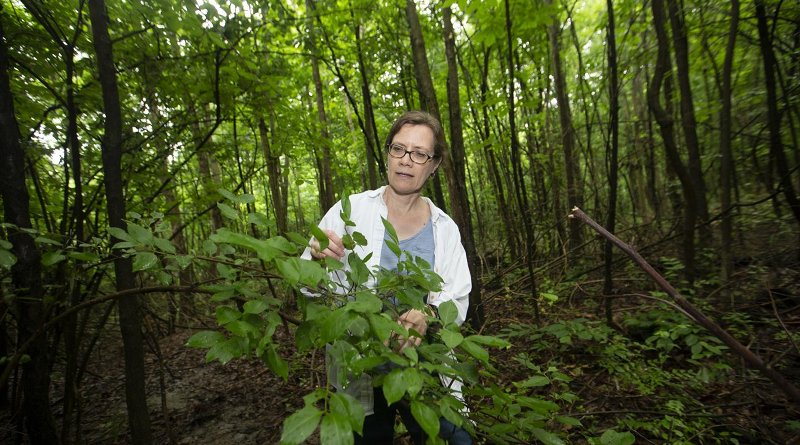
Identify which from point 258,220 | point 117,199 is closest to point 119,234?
point 258,220

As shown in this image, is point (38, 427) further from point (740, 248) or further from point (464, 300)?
point (740, 248)

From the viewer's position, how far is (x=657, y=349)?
11.2 ft

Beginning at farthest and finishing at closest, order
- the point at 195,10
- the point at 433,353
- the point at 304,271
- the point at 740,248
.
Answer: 1. the point at 740,248
2. the point at 195,10
3. the point at 433,353
4. the point at 304,271

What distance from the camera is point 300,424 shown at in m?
0.64

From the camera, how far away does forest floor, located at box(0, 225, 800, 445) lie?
2354 millimetres

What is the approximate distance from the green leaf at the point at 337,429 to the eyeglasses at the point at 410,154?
142 cm

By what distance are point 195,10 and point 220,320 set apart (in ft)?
7.83

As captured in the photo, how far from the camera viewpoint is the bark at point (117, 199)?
1677 millimetres

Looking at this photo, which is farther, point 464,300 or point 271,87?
point 271,87

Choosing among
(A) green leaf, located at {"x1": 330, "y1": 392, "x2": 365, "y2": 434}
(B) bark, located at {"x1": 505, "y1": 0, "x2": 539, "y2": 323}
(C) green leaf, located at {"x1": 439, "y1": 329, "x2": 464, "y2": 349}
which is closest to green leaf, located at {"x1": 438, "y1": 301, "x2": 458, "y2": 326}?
(C) green leaf, located at {"x1": 439, "y1": 329, "x2": 464, "y2": 349}

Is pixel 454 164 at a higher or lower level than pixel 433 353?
higher

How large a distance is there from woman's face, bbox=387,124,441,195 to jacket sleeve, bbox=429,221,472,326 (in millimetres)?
344

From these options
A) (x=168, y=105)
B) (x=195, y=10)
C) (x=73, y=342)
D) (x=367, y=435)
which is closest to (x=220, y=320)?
(x=367, y=435)

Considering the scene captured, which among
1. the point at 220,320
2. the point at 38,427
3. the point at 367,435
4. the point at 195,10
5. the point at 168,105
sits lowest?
the point at 367,435
